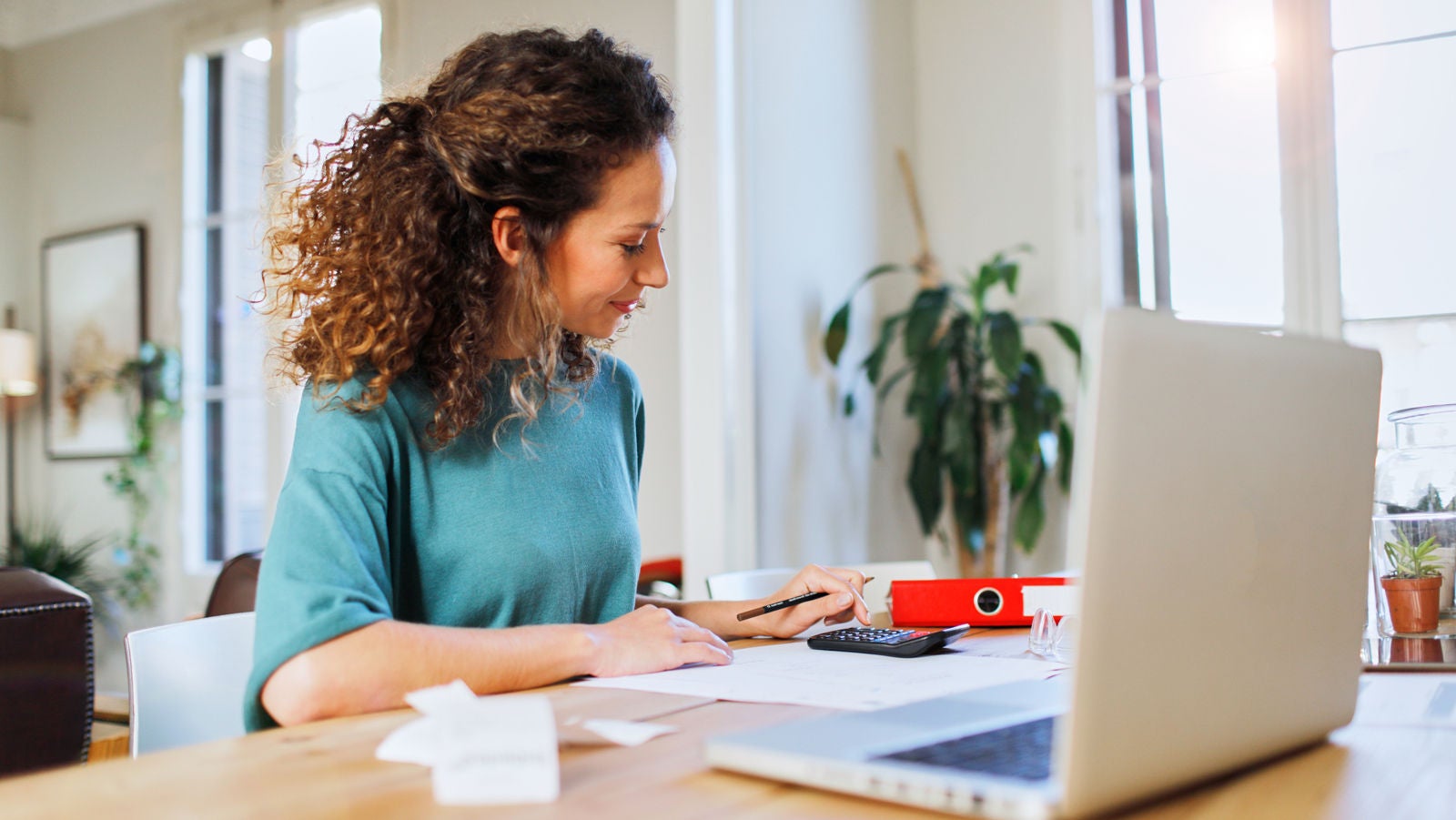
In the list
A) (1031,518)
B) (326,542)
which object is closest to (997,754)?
(326,542)

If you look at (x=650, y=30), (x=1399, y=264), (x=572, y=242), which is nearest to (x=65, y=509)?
(x=650, y=30)

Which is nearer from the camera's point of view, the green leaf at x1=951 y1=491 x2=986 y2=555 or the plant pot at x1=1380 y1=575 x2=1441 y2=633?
the plant pot at x1=1380 y1=575 x2=1441 y2=633

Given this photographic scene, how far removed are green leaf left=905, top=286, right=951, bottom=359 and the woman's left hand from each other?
218 centimetres

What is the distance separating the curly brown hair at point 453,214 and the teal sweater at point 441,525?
0.15 feet

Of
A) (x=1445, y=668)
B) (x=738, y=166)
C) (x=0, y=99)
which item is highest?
(x=0, y=99)

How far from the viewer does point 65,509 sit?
5387 mm

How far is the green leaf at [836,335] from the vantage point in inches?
140

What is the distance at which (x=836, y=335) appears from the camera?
355 cm

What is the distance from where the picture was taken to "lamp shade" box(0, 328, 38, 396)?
5159 mm

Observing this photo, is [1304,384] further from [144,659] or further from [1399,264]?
[1399,264]

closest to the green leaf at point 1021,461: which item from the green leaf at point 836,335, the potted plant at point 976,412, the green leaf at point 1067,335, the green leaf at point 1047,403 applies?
the potted plant at point 976,412

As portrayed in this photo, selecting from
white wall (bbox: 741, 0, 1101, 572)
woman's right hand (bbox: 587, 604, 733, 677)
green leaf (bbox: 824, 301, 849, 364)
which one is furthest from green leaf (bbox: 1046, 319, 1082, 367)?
woman's right hand (bbox: 587, 604, 733, 677)

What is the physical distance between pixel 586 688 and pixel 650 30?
312 cm

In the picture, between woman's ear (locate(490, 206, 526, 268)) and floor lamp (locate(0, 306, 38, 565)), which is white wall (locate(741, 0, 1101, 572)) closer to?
woman's ear (locate(490, 206, 526, 268))
